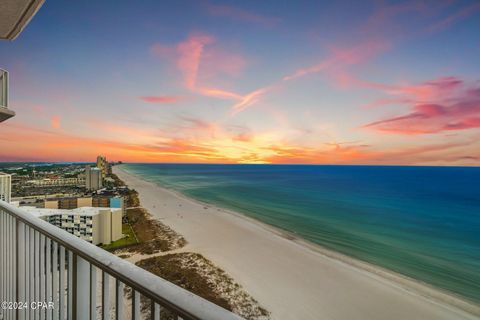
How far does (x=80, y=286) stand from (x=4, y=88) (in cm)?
422

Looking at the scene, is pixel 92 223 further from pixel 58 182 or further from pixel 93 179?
pixel 58 182

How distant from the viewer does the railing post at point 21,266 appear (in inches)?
63.4

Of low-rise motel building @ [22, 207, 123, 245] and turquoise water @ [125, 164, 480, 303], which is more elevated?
low-rise motel building @ [22, 207, 123, 245]

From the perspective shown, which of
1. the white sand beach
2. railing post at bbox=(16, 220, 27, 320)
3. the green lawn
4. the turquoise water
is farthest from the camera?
the green lawn

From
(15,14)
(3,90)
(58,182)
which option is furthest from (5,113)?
(58,182)

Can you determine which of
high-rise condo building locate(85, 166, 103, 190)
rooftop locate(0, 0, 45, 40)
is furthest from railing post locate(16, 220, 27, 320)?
→ high-rise condo building locate(85, 166, 103, 190)

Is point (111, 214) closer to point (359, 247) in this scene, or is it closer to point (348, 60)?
point (359, 247)

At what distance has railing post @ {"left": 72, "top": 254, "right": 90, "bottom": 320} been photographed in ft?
3.28

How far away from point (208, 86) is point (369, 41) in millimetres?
12062

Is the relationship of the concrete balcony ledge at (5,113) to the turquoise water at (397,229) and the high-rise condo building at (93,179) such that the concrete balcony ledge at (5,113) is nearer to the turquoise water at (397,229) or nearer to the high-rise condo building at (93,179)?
the turquoise water at (397,229)

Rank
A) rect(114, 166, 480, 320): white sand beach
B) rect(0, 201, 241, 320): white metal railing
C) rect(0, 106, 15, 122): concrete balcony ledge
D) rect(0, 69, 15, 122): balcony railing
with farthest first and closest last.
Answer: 1. rect(114, 166, 480, 320): white sand beach
2. rect(0, 69, 15, 122): balcony railing
3. rect(0, 106, 15, 122): concrete balcony ledge
4. rect(0, 201, 241, 320): white metal railing

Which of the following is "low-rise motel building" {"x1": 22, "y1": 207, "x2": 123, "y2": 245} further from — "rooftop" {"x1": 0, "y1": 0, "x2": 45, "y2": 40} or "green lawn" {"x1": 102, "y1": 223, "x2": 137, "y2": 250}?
"rooftop" {"x1": 0, "y1": 0, "x2": 45, "y2": 40}

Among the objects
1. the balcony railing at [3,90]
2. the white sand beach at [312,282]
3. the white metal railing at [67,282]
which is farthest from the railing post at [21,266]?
the white sand beach at [312,282]

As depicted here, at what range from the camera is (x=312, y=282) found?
1287 cm
